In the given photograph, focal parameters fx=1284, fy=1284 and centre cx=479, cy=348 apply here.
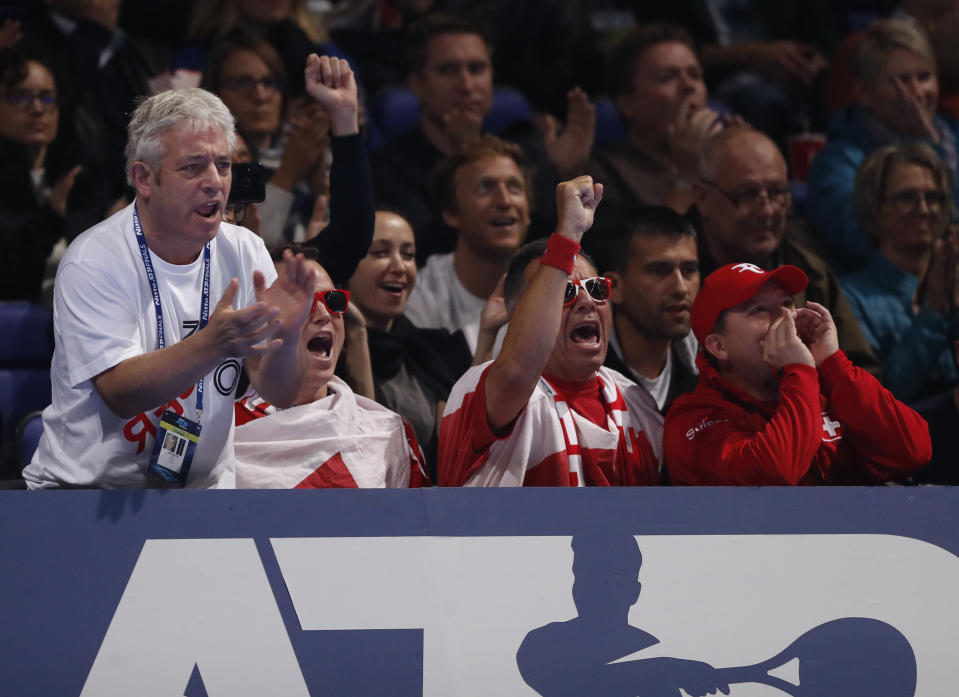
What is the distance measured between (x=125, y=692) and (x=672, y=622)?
43.4 inches

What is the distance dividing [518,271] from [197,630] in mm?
1436

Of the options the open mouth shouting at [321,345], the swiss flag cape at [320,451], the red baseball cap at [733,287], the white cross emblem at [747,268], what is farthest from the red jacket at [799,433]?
the open mouth shouting at [321,345]

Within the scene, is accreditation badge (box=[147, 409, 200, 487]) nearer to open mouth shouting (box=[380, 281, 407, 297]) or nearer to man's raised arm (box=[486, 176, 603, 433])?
man's raised arm (box=[486, 176, 603, 433])

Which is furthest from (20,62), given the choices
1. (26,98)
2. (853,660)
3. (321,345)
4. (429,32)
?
(853,660)

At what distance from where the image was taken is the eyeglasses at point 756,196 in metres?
4.49

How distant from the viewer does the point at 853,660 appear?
8.65 feet

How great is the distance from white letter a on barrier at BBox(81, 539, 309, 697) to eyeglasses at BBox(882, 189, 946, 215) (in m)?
3.14

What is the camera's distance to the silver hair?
2748 mm

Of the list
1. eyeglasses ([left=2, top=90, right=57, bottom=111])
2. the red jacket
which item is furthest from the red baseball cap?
eyeglasses ([left=2, top=90, right=57, bottom=111])

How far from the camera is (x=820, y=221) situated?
203 inches

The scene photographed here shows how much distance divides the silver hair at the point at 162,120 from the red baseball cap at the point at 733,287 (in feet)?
4.24

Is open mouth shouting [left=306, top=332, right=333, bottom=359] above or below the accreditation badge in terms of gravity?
above

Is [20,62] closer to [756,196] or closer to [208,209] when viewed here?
[208,209]

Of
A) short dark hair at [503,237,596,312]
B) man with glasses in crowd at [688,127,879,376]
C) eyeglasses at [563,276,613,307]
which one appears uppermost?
Result: man with glasses in crowd at [688,127,879,376]
